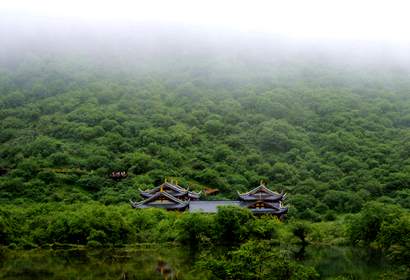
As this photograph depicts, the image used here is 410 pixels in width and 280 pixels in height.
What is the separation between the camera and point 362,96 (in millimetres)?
84250

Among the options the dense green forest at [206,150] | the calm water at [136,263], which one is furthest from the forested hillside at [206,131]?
the calm water at [136,263]

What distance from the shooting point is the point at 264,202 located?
44188mm

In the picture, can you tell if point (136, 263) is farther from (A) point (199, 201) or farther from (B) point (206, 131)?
(B) point (206, 131)

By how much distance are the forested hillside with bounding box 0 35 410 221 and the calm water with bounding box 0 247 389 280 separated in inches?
521

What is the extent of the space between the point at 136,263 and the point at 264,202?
726 inches

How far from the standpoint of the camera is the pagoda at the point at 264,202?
42938 millimetres

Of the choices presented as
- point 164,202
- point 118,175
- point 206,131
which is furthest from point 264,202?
point 206,131

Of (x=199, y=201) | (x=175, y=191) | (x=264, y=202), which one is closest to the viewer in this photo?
(x=264, y=202)

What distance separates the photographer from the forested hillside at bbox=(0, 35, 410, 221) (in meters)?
49.1

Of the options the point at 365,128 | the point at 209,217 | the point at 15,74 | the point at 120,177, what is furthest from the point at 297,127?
the point at 15,74

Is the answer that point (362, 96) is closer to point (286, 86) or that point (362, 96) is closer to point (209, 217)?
point (286, 86)

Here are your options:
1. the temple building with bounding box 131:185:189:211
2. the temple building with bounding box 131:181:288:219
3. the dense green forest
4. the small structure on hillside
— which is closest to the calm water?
the dense green forest

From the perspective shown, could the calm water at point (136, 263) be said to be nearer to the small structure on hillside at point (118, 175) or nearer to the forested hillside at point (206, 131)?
the forested hillside at point (206, 131)

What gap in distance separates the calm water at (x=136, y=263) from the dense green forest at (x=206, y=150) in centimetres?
145
